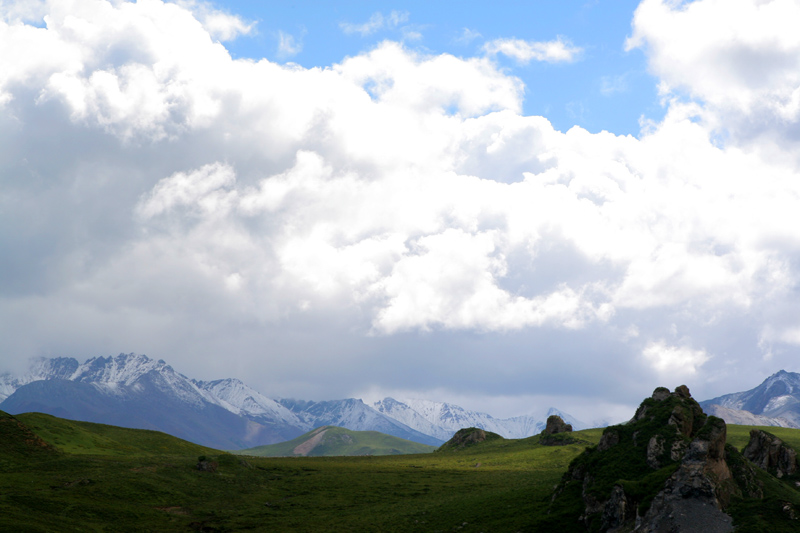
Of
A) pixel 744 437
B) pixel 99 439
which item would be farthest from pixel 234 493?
pixel 744 437

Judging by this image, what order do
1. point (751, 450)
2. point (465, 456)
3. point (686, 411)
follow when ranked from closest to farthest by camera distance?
point (686, 411), point (751, 450), point (465, 456)

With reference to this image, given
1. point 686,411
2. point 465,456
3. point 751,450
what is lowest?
point 465,456

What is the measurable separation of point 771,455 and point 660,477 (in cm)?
3657

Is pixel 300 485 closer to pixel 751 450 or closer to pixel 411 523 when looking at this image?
pixel 411 523

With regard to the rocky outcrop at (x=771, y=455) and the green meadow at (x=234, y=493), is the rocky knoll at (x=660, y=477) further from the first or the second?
the rocky outcrop at (x=771, y=455)

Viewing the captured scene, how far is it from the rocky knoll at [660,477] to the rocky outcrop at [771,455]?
15941 millimetres

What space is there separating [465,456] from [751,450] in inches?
4677

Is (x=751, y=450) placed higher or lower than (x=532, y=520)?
higher

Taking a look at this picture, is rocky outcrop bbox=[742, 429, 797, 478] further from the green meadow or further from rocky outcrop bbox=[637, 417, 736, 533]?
the green meadow

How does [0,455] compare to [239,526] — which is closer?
[239,526]

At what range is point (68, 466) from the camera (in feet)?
345

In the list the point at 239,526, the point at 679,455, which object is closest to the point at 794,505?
the point at 679,455

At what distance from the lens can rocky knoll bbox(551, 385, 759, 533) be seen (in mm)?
56406

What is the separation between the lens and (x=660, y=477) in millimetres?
61281
